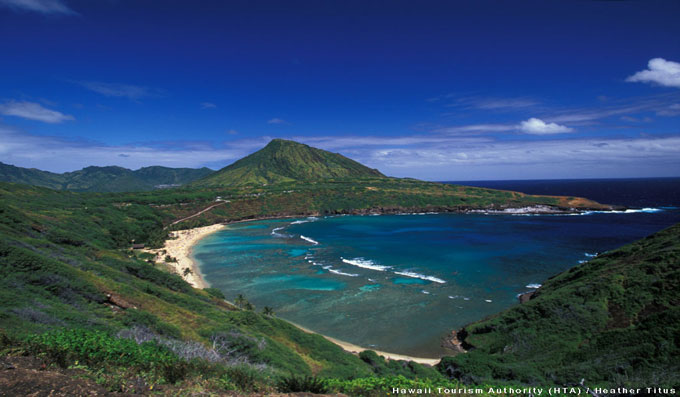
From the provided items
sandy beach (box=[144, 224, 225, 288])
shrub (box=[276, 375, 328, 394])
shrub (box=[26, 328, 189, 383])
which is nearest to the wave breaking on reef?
sandy beach (box=[144, 224, 225, 288])

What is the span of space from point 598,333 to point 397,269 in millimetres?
25609

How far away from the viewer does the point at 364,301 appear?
30.4 meters

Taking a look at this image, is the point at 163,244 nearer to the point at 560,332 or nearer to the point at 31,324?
the point at 31,324

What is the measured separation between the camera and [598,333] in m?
16.3

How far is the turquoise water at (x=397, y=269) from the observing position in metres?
26.5

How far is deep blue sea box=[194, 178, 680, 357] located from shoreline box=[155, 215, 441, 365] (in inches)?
37.3

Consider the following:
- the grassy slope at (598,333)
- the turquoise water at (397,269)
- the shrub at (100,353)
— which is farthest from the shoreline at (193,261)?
the shrub at (100,353)

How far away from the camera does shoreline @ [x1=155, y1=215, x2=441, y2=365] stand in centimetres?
2103

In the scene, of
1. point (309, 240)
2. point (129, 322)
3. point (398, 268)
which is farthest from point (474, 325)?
point (309, 240)

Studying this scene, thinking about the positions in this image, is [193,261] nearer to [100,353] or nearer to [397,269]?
[397,269]

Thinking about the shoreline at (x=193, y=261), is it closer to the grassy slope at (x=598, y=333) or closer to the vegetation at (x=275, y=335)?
the vegetation at (x=275, y=335)

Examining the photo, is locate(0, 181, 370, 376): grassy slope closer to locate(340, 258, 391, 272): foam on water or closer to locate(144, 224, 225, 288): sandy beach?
locate(144, 224, 225, 288): sandy beach

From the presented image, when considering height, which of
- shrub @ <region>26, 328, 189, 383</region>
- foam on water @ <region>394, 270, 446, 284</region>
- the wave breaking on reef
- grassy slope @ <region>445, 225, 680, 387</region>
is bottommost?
foam on water @ <region>394, 270, 446, 284</region>

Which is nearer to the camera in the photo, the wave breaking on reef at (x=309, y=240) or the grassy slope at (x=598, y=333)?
the grassy slope at (x=598, y=333)
